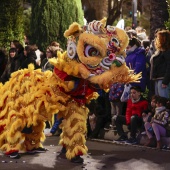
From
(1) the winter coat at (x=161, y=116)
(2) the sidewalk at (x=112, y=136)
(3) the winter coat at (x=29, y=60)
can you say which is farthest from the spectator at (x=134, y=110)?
(3) the winter coat at (x=29, y=60)

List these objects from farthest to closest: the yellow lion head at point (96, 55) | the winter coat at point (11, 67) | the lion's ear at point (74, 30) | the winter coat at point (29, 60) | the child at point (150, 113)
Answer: the winter coat at point (11, 67) < the winter coat at point (29, 60) < the child at point (150, 113) < the lion's ear at point (74, 30) < the yellow lion head at point (96, 55)

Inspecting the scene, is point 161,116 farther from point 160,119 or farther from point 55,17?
point 55,17

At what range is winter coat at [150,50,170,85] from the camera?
1064 centimetres

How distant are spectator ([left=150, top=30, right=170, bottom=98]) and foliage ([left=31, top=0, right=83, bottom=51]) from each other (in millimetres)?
7323

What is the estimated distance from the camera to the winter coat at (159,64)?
1064 cm

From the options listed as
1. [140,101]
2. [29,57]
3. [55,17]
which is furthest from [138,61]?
[55,17]

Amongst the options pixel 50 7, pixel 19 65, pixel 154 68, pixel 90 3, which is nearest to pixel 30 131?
pixel 154 68

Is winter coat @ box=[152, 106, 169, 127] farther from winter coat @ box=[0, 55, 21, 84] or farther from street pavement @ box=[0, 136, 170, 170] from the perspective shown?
winter coat @ box=[0, 55, 21, 84]

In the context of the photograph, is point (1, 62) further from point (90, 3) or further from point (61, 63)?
point (90, 3)

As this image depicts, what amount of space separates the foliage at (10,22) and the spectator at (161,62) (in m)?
6.46

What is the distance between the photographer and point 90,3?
106 ft

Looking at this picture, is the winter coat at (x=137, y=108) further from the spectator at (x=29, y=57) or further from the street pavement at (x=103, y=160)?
the spectator at (x=29, y=57)

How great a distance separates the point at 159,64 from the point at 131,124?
1.19 meters

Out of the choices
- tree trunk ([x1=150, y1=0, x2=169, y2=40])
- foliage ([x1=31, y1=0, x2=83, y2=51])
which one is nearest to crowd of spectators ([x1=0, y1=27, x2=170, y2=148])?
tree trunk ([x1=150, y1=0, x2=169, y2=40])
